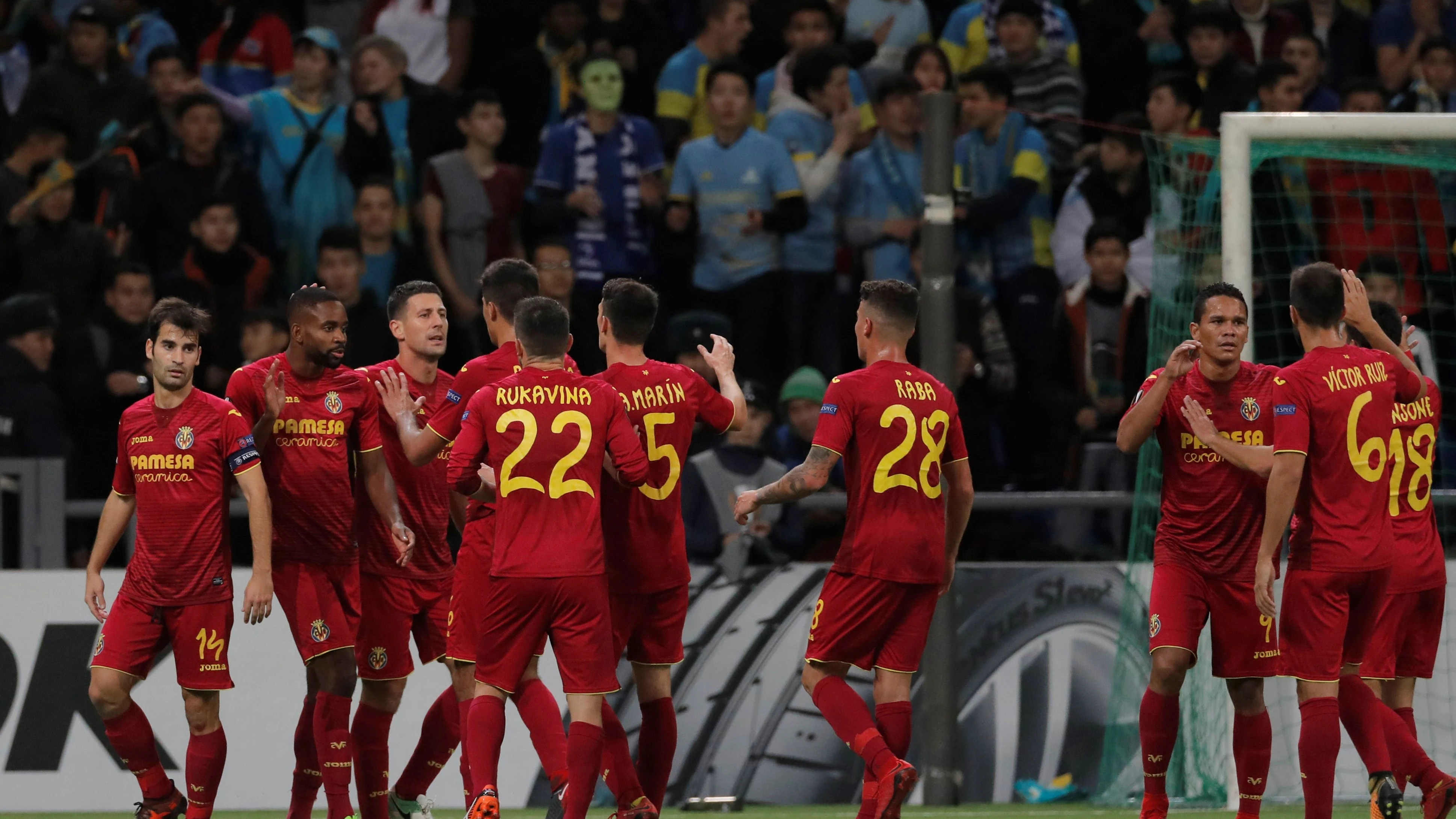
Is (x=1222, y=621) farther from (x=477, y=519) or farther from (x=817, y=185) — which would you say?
(x=817, y=185)

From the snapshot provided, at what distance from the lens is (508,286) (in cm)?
808

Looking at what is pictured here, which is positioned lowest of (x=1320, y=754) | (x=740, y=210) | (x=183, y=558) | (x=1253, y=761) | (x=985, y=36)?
(x=1253, y=761)

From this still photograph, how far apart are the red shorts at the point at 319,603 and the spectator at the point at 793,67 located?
561 cm

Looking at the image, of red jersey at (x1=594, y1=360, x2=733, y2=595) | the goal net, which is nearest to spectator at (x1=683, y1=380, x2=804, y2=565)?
the goal net

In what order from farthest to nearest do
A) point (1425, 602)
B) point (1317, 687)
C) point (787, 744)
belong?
point (787, 744), point (1425, 602), point (1317, 687)

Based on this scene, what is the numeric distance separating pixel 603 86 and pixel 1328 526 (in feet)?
20.4

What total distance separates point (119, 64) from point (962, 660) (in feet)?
23.3

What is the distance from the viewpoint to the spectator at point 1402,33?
13375mm

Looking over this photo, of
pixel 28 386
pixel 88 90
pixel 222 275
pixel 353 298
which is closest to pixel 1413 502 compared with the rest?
pixel 353 298

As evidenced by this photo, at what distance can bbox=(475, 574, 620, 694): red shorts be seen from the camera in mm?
7199

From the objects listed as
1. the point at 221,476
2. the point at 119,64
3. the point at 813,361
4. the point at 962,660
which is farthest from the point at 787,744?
the point at 119,64

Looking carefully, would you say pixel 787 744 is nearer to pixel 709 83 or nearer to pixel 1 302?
pixel 709 83

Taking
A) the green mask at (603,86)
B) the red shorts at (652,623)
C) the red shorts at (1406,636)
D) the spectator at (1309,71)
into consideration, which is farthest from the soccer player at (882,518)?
the spectator at (1309,71)

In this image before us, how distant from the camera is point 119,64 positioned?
42.6ft
